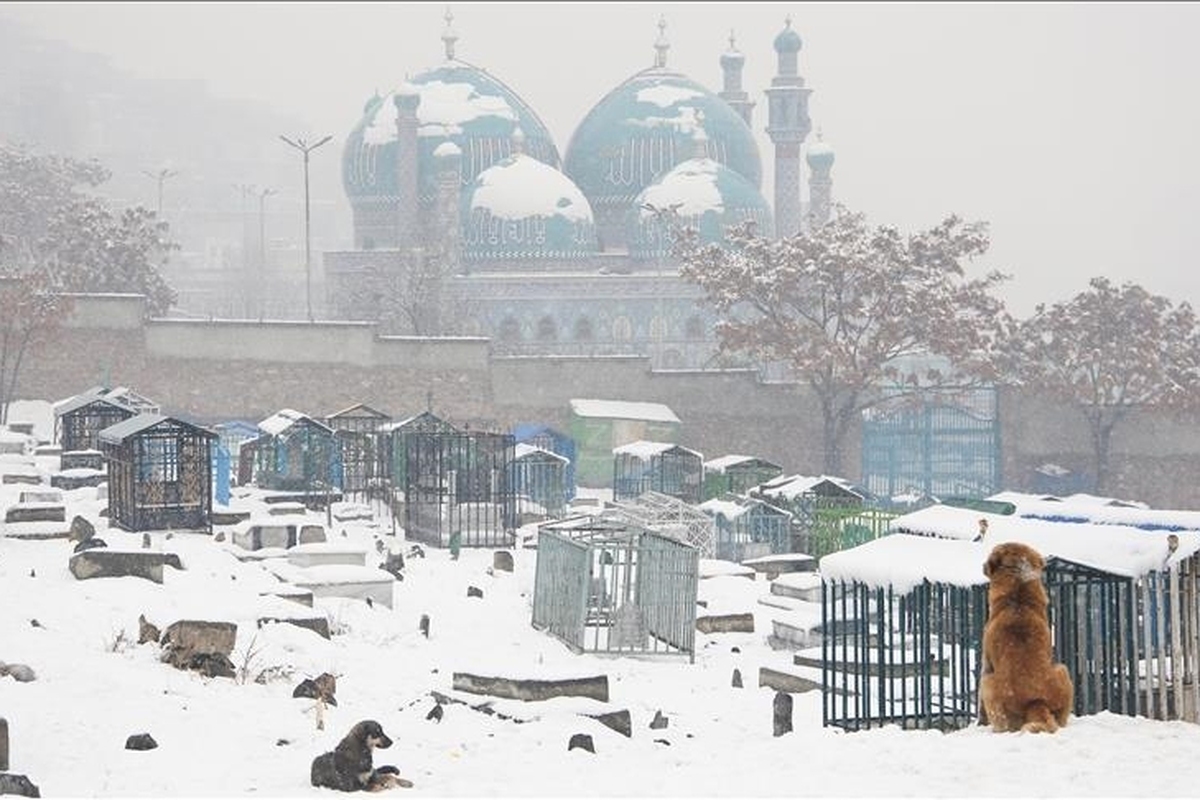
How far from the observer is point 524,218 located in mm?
55188

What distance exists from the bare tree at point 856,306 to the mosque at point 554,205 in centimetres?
1040

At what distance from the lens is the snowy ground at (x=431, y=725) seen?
912cm

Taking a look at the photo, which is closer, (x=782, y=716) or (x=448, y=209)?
(x=782, y=716)

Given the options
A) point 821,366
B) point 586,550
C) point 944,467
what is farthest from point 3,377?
point 586,550

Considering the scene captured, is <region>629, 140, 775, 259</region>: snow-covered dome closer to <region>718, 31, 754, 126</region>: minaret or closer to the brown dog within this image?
<region>718, 31, 754, 126</region>: minaret

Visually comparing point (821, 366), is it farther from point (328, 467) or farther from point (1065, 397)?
point (328, 467)

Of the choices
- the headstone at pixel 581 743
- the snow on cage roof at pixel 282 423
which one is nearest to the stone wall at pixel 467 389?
the snow on cage roof at pixel 282 423

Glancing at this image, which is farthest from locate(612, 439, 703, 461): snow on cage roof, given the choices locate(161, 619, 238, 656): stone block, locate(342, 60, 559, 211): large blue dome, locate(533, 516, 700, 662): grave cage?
locate(342, 60, 559, 211): large blue dome

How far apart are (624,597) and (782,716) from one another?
5045 millimetres

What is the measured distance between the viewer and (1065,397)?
135 ft

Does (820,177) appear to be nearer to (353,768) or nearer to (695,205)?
(695,205)

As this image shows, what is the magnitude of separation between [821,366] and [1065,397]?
16.9 feet

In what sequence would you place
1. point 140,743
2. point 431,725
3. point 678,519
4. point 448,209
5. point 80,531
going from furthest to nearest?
point 448,209 → point 678,519 → point 80,531 → point 431,725 → point 140,743

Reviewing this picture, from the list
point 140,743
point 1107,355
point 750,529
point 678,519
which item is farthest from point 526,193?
point 140,743
